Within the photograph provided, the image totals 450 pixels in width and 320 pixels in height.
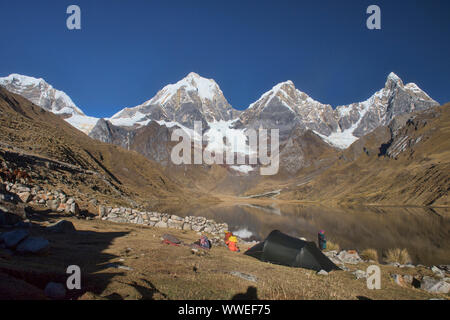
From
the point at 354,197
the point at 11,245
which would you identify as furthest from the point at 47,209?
the point at 354,197

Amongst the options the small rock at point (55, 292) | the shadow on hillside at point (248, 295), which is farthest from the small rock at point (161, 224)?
the small rock at point (55, 292)

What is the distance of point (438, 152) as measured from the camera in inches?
4690

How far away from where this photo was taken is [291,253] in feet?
55.9

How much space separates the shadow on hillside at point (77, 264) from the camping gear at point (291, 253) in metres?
10.1

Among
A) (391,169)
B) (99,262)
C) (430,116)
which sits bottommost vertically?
(99,262)

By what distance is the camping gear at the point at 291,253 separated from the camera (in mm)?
16203

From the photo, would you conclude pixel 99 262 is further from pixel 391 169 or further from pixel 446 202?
pixel 391 169

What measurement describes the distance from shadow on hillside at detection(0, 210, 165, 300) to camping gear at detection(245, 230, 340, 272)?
1013cm

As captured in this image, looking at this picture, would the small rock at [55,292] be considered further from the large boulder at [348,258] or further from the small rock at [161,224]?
the small rock at [161,224]

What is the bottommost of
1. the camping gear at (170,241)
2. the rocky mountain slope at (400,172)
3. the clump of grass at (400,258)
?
the clump of grass at (400,258)

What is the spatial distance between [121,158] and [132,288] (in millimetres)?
120443

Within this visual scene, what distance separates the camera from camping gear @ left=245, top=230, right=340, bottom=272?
16.2 meters

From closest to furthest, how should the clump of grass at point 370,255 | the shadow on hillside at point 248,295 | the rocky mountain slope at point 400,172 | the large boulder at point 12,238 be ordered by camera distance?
the shadow on hillside at point 248,295 → the large boulder at point 12,238 → the clump of grass at point 370,255 → the rocky mountain slope at point 400,172
